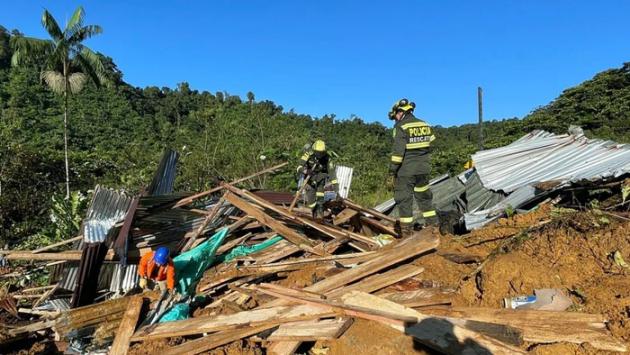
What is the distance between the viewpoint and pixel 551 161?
796cm

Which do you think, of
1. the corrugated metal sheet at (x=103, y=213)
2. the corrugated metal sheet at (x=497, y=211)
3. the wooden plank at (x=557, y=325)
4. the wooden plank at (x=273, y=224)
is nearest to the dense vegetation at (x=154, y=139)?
the corrugated metal sheet at (x=103, y=213)

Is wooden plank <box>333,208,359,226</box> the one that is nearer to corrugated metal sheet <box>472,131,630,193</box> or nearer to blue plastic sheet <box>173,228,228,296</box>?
blue plastic sheet <box>173,228,228,296</box>

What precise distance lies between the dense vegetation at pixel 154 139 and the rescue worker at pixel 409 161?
724 centimetres

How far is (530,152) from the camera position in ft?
28.7

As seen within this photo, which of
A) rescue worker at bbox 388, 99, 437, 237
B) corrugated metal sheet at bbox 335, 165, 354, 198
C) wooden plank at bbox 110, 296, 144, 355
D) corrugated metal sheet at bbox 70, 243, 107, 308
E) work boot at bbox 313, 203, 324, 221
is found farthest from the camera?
corrugated metal sheet at bbox 335, 165, 354, 198

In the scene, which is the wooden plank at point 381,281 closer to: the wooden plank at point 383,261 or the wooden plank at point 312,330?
the wooden plank at point 383,261

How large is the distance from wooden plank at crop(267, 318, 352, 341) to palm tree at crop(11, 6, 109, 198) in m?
13.1

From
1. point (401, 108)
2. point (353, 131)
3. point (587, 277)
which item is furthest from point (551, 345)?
point (353, 131)

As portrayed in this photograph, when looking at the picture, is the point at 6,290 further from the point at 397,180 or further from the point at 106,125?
the point at 106,125

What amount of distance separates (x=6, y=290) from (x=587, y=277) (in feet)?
27.1

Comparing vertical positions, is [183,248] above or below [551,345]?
above

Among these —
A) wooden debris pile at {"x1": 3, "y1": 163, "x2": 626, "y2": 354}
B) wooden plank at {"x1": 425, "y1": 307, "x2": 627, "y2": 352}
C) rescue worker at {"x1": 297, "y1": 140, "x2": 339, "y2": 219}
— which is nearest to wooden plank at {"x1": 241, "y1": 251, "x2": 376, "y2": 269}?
wooden debris pile at {"x1": 3, "y1": 163, "x2": 626, "y2": 354}

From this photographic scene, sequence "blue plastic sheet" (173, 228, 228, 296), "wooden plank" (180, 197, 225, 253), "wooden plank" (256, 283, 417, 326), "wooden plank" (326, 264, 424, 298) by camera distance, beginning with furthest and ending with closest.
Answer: "wooden plank" (180, 197, 225, 253), "blue plastic sheet" (173, 228, 228, 296), "wooden plank" (326, 264, 424, 298), "wooden plank" (256, 283, 417, 326)

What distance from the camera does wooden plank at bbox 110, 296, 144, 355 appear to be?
453 cm
